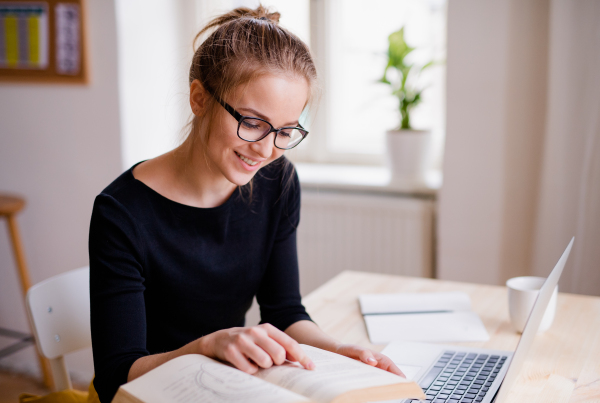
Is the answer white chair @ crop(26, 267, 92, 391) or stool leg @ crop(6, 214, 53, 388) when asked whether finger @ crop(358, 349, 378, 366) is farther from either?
stool leg @ crop(6, 214, 53, 388)

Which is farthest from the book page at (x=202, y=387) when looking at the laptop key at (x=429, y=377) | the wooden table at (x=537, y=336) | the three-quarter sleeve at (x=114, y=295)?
the wooden table at (x=537, y=336)

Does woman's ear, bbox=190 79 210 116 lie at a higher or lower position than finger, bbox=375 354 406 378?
higher

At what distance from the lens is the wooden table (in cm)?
88

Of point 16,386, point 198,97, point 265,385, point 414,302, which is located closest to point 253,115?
point 198,97

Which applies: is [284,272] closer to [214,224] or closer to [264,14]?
[214,224]

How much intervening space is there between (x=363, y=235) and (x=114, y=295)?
1495mm

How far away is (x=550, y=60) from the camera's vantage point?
1.78m

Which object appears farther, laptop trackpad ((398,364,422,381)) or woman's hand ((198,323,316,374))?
laptop trackpad ((398,364,422,381))

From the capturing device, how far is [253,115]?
3.07ft

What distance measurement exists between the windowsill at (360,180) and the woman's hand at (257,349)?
1.44 meters

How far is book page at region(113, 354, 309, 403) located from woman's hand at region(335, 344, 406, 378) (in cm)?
24

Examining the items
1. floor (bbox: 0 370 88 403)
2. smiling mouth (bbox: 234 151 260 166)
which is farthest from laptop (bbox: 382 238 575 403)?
floor (bbox: 0 370 88 403)

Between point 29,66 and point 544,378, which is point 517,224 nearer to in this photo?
point 544,378

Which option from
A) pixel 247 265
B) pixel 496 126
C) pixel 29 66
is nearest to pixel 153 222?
pixel 247 265
